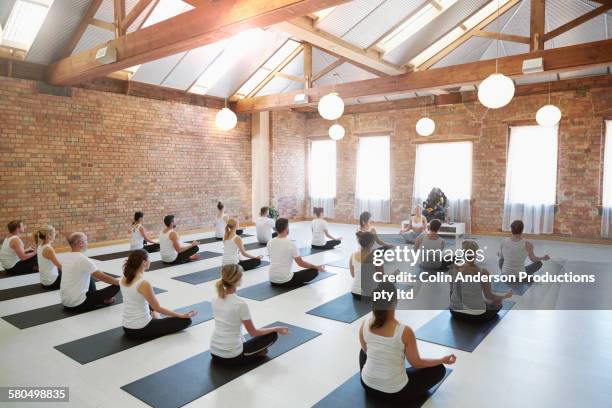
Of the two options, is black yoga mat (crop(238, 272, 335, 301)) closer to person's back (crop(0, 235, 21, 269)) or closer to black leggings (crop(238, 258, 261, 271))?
black leggings (crop(238, 258, 261, 271))

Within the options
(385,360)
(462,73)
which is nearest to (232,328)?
(385,360)

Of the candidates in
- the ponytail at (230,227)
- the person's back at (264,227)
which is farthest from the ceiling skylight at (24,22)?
the person's back at (264,227)

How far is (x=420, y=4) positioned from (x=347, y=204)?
212 inches

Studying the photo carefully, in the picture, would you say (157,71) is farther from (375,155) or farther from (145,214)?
(375,155)

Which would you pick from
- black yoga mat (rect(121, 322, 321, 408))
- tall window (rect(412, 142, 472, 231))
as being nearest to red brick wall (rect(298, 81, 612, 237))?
tall window (rect(412, 142, 472, 231))

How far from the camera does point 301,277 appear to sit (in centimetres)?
474

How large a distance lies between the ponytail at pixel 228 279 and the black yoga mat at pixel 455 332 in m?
1.60

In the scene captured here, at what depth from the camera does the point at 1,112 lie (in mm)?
6098

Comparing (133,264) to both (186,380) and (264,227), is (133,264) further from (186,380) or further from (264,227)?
(264,227)

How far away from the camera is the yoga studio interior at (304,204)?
8.74 ft

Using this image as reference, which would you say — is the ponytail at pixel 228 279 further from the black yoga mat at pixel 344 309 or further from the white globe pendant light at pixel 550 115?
the white globe pendant light at pixel 550 115

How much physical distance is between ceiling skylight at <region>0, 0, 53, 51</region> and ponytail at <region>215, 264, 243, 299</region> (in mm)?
5195

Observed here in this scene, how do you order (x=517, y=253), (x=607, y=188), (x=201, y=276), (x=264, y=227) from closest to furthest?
(x=517, y=253) < (x=201, y=276) < (x=264, y=227) < (x=607, y=188)

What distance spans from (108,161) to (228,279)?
224 inches
